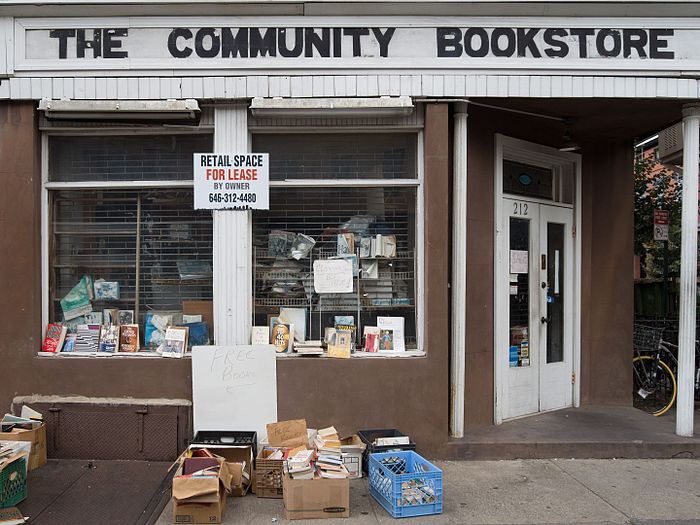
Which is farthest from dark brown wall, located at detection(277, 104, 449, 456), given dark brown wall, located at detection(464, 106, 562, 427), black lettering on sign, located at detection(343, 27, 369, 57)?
black lettering on sign, located at detection(343, 27, 369, 57)

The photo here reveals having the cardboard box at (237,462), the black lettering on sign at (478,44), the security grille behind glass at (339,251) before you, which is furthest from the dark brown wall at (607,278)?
the cardboard box at (237,462)

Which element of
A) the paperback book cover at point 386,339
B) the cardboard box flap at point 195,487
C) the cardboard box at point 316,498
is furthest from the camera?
the paperback book cover at point 386,339

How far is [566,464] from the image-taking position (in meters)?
6.27

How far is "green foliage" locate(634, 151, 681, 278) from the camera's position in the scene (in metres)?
11.0

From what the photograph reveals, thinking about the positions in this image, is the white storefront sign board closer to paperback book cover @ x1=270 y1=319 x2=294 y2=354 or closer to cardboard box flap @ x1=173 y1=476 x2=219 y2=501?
paperback book cover @ x1=270 y1=319 x2=294 y2=354

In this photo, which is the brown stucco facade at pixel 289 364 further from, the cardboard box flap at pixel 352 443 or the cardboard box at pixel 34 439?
the cardboard box at pixel 34 439

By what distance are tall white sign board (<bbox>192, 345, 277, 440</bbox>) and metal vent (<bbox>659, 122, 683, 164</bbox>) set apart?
5791mm

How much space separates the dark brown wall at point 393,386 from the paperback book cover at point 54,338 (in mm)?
2307

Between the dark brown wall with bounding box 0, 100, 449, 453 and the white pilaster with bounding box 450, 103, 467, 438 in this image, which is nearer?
the dark brown wall with bounding box 0, 100, 449, 453

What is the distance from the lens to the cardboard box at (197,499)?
4844 millimetres

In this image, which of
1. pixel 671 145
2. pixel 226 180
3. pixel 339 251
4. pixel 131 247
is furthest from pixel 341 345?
pixel 671 145

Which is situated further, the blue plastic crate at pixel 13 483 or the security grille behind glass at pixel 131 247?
the security grille behind glass at pixel 131 247

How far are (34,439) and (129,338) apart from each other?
4.28 feet

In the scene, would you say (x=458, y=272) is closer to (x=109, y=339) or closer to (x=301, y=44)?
(x=301, y=44)
